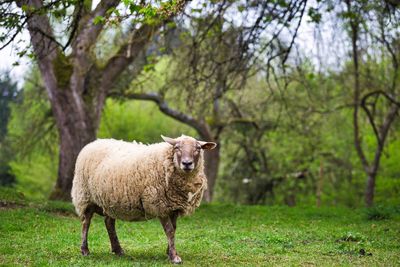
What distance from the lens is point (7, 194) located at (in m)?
15.1

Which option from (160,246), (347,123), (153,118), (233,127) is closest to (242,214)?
(160,246)

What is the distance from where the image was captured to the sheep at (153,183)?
841 cm

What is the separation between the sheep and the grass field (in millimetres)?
610

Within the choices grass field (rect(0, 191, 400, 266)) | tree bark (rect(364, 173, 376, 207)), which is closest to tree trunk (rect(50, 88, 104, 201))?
grass field (rect(0, 191, 400, 266))

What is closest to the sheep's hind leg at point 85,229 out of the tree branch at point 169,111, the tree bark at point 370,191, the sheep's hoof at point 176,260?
the sheep's hoof at point 176,260

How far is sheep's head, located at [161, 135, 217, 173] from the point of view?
8164mm

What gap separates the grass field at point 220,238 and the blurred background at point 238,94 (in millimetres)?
3309

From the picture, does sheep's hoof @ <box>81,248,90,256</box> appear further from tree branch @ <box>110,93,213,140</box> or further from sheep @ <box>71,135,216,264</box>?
tree branch @ <box>110,93,213,140</box>

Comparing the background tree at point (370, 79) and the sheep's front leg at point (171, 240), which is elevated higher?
the background tree at point (370, 79)

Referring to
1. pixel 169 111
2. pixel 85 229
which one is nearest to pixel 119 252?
pixel 85 229

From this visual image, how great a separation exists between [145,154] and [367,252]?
3711 millimetres

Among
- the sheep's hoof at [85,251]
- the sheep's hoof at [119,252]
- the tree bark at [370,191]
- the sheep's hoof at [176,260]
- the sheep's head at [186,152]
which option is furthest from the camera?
the tree bark at [370,191]

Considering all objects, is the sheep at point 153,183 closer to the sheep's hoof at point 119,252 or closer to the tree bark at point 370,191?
the sheep's hoof at point 119,252

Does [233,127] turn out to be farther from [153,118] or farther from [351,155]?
[153,118]
